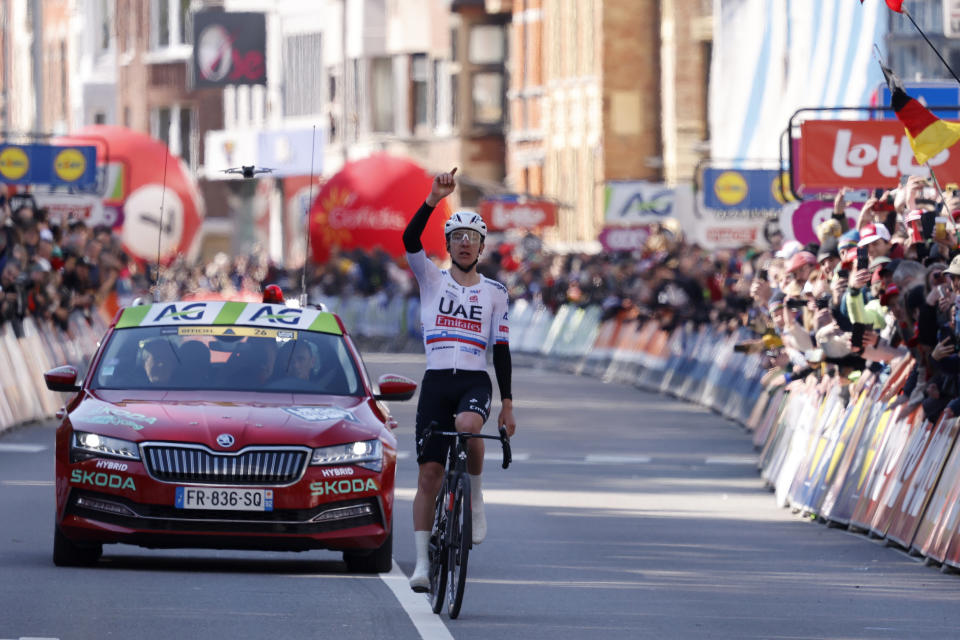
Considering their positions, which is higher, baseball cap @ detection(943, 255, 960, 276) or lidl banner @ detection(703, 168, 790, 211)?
baseball cap @ detection(943, 255, 960, 276)

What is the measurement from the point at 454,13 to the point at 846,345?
62.4 meters

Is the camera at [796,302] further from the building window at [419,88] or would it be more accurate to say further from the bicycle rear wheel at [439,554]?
the building window at [419,88]

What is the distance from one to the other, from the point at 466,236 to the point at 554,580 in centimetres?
236

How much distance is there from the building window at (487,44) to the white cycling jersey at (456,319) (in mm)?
68339

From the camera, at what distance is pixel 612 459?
992 inches

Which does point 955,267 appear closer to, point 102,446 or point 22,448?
point 102,446

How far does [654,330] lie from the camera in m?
40.2

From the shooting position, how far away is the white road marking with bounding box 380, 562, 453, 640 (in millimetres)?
11949

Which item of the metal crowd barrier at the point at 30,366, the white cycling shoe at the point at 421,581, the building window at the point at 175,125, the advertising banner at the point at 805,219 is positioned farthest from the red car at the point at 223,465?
the building window at the point at 175,125

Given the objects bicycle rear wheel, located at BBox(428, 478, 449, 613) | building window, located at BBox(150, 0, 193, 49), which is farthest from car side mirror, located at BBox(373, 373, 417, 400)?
building window, located at BBox(150, 0, 193, 49)

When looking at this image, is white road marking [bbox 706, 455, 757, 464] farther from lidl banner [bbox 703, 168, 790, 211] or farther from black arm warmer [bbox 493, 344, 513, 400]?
black arm warmer [bbox 493, 344, 513, 400]

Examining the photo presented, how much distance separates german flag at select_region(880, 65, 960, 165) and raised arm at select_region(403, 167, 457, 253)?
535 cm

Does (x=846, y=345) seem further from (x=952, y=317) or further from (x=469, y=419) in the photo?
(x=469, y=419)

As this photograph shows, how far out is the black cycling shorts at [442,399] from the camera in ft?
43.0
